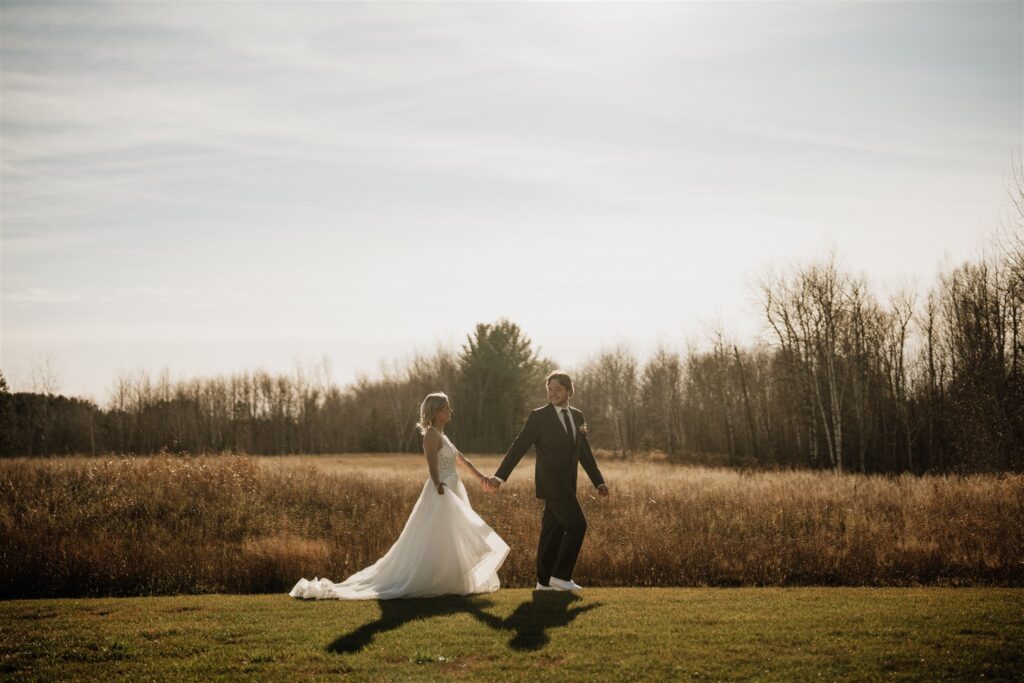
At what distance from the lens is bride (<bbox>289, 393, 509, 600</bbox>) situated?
30.4 feet

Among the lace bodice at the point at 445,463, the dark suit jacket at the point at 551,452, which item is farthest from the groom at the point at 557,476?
the lace bodice at the point at 445,463

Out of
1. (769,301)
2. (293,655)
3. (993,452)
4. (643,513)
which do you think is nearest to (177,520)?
(643,513)

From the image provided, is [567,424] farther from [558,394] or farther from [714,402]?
[714,402]

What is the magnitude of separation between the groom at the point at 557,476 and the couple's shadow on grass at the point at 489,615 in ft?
1.32

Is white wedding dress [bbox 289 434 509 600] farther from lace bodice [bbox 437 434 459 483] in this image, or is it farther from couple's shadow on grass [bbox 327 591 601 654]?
couple's shadow on grass [bbox 327 591 601 654]

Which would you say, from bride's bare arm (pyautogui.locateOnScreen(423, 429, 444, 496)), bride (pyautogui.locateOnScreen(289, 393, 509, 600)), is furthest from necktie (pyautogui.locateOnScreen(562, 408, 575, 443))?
bride's bare arm (pyautogui.locateOnScreen(423, 429, 444, 496))

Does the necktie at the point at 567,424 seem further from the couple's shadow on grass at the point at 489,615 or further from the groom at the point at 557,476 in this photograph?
the couple's shadow on grass at the point at 489,615

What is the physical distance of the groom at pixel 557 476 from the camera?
9.32m

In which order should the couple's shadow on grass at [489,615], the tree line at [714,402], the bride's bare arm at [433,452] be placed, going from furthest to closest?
1. the tree line at [714,402]
2. the bride's bare arm at [433,452]
3. the couple's shadow on grass at [489,615]

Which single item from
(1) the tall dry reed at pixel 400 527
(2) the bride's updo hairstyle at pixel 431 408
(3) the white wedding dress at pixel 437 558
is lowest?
(1) the tall dry reed at pixel 400 527

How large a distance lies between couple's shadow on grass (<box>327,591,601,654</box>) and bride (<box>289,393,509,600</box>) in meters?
0.23

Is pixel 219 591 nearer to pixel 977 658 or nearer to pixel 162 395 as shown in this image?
pixel 977 658

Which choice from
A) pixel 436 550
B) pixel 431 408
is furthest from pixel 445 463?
pixel 436 550

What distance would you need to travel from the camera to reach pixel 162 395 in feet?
249
